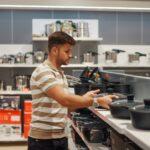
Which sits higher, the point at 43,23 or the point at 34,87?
the point at 43,23

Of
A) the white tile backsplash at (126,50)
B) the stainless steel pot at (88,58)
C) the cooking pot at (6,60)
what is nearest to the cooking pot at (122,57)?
the white tile backsplash at (126,50)

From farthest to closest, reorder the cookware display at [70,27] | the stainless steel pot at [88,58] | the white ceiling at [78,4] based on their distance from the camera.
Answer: the stainless steel pot at [88,58] → the cookware display at [70,27] → the white ceiling at [78,4]

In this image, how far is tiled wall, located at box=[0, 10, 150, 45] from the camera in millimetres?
6902

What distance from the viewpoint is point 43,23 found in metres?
6.90

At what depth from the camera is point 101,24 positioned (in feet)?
23.2

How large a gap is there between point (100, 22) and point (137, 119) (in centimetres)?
511

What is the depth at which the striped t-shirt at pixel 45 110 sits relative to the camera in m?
2.71

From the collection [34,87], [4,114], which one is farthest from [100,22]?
[34,87]

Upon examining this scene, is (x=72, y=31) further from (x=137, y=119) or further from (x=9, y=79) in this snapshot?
(x=137, y=119)

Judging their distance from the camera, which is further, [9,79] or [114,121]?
[9,79]

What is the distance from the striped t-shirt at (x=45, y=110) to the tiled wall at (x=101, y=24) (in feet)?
14.0

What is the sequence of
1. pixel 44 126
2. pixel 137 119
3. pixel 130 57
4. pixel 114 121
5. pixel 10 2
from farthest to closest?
Result: pixel 130 57, pixel 10 2, pixel 44 126, pixel 114 121, pixel 137 119

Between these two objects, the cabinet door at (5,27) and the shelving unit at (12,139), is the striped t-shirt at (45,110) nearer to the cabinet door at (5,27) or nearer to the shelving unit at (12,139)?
the shelving unit at (12,139)

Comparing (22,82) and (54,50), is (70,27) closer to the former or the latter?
(22,82)
